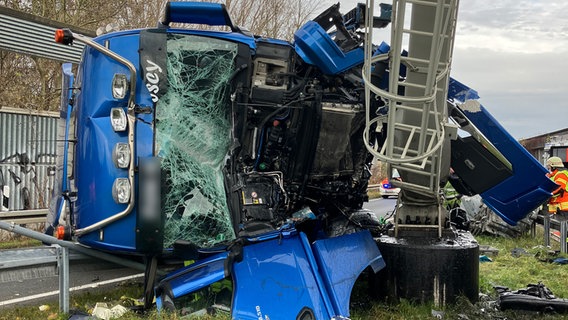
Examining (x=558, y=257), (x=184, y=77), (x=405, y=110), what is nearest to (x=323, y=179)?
(x=405, y=110)

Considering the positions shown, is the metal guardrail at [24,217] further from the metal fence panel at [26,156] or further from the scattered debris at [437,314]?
the scattered debris at [437,314]

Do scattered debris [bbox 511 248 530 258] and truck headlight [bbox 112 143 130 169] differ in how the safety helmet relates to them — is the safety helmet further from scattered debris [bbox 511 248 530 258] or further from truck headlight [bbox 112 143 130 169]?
truck headlight [bbox 112 143 130 169]

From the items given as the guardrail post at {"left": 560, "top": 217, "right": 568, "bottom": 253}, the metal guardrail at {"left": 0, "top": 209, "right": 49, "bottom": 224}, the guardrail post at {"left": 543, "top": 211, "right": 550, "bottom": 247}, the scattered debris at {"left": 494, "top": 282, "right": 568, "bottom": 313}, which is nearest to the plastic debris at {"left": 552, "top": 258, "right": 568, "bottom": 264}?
the guardrail post at {"left": 560, "top": 217, "right": 568, "bottom": 253}

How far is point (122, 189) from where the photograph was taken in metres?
3.93

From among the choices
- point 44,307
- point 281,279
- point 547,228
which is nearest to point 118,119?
point 281,279

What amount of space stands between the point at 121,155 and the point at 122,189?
0.82ft

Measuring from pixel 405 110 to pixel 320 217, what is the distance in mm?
1641

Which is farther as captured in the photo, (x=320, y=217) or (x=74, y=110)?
(x=320, y=217)

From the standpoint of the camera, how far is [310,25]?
4375 mm

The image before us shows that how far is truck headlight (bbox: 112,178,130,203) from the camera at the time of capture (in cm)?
392

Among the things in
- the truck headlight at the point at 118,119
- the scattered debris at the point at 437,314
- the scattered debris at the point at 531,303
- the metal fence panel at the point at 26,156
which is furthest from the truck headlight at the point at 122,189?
the metal fence panel at the point at 26,156

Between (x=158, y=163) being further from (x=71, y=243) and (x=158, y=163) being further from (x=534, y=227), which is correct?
(x=534, y=227)

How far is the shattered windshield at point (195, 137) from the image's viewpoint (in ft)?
13.3

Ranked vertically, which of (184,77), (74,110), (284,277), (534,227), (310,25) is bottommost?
(534,227)
